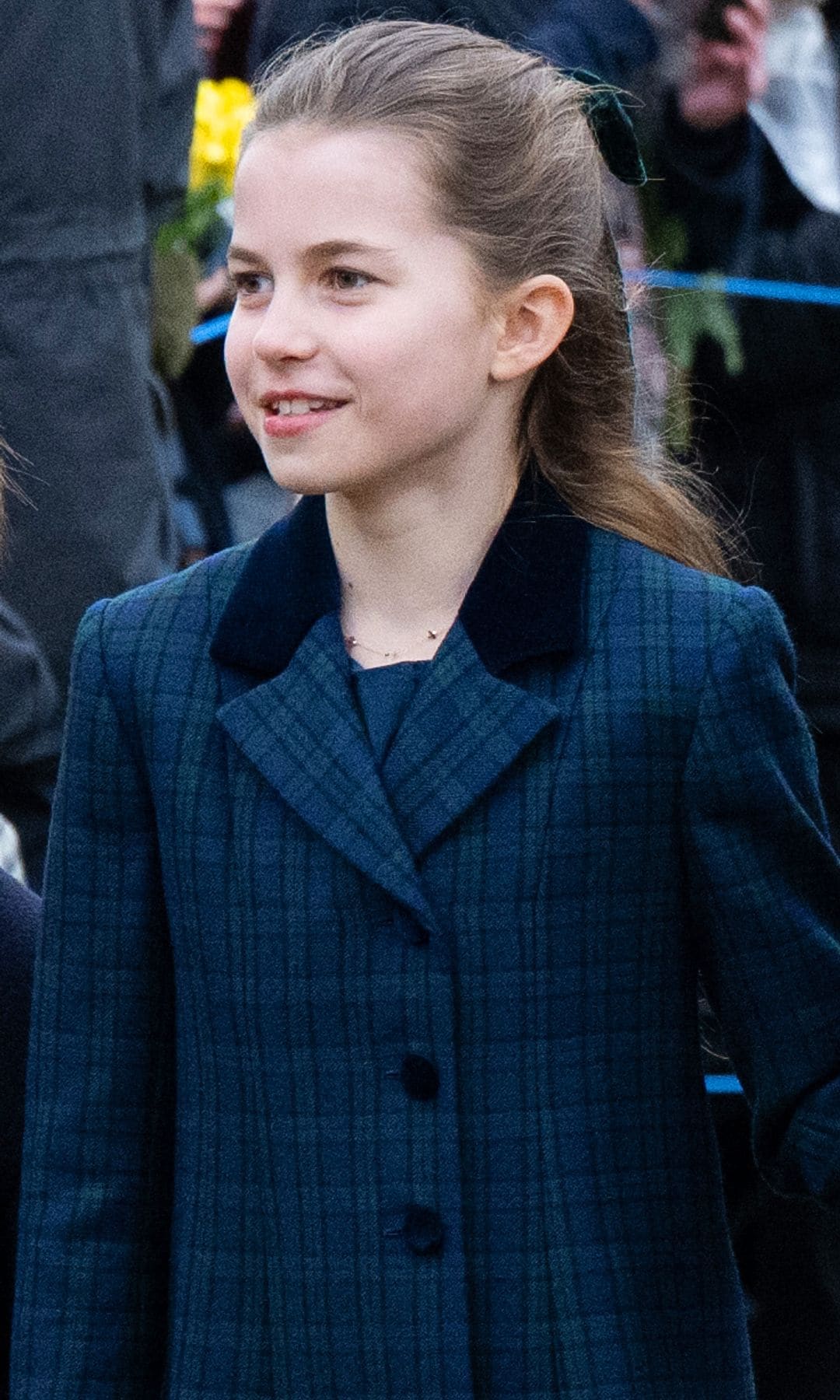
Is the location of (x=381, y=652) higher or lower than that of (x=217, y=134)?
lower

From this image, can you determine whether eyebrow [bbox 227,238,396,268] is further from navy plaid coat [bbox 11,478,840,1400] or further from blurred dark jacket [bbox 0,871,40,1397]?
blurred dark jacket [bbox 0,871,40,1397]

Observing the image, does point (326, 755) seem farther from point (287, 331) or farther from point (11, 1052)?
point (11, 1052)

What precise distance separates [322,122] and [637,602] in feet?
1.58

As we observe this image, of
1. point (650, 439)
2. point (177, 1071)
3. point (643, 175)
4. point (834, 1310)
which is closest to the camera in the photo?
point (177, 1071)

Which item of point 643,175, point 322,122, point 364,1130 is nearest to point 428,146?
point 322,122

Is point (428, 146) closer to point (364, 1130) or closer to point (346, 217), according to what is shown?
point (346, 217)

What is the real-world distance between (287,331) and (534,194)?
29cm

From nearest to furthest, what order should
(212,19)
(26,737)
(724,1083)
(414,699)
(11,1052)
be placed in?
(414,699) < (11,1052) < (724,1083) < (26,737) < (212,19)

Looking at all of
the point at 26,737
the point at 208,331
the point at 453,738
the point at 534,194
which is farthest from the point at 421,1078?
the point at 208,331

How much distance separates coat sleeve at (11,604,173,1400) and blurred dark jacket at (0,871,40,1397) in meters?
0.21

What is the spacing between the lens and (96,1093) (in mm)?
2102

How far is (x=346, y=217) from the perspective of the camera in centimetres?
198

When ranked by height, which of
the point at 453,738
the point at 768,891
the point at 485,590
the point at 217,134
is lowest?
the point at 768,891

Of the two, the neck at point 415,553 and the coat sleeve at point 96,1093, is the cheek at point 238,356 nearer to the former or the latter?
the neck at point 415,553
